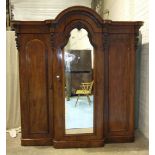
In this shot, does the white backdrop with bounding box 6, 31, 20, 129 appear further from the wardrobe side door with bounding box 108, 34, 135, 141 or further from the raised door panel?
the wardrobe side door with bounding box 108, 34, 135, 141

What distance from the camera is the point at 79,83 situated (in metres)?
3.20

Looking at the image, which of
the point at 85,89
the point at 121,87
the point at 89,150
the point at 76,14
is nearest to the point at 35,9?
the point at 76,14

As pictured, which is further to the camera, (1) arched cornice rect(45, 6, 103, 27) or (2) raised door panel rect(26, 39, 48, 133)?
(2) raised door panel rect(26, 39, 48, 133)

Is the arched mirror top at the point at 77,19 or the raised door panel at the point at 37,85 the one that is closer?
the arched mirror top at the point at 77,19

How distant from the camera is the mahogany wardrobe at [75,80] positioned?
120 inches

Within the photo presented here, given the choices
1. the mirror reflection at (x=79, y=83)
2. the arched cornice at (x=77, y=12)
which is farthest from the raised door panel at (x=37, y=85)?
the arched cornice at (x=77, y=12)

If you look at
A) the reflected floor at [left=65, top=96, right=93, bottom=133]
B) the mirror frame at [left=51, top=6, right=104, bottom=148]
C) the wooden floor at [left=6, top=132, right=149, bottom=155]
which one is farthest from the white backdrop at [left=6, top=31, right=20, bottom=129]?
the reflected floor at [left=65, top=96, right=93, bottom=133]

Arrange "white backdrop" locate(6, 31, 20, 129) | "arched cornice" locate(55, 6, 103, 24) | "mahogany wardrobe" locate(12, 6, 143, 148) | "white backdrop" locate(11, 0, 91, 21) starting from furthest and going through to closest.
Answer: "white backdrop" locate(11, 0, 91, 21), "white backdrop" locate(6, 31, 20, 129), "mahogany wardrobe" locate(12, 6, 143, 148), "arched cornice" locate(55, 6, 103, 24)

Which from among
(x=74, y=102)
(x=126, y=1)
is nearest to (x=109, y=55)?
(x=74, y=102)

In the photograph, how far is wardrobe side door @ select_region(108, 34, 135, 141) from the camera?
3.18m

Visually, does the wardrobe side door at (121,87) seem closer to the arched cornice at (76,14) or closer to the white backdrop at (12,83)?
the arched cornice at (76,14)

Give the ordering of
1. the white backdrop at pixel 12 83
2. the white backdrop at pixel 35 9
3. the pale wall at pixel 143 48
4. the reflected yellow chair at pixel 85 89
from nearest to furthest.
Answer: the reflected yellow chair at pixel 85 89, the pale wall at pixel 143 48, the white backdrop at pixel 12 83, the white backdrop at pixel 35 9

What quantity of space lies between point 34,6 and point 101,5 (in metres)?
1.64

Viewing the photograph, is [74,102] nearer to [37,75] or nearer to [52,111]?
[52,111]
